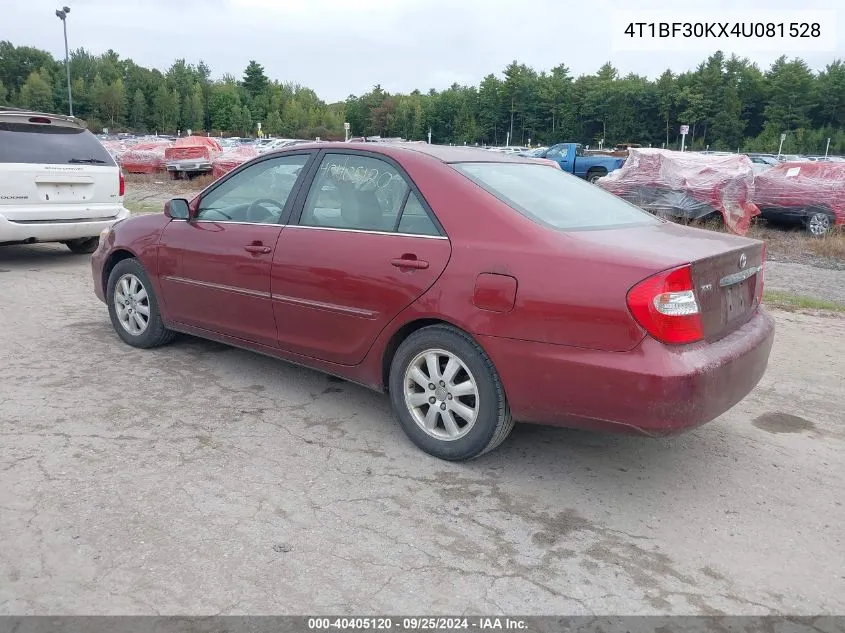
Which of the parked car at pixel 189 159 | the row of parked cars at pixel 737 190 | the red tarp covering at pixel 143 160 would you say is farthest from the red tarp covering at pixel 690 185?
the red tarp covering at pixel 143 160

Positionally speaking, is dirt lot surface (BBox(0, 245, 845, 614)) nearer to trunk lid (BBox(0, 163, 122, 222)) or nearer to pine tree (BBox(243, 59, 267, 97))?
trunk lid (BBox(0, 163, 122, 222))

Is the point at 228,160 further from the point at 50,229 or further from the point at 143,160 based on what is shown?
the point at 50,229

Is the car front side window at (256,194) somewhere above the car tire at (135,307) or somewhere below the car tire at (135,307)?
above

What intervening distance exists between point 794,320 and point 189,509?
20.0ft

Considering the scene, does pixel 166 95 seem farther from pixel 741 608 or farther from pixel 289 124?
pixel 741 608

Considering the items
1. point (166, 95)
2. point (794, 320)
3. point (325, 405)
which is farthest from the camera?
point (166, 95)

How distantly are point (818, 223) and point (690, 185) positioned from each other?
7.83 ft

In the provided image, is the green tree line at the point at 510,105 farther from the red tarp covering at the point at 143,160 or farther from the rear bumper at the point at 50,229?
the rear bumper at the point at 50,229

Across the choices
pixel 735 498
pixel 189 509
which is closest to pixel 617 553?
pixel 735 498

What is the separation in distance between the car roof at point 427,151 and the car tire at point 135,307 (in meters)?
1.63

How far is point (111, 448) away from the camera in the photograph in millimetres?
3580

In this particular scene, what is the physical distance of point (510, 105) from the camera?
328ft

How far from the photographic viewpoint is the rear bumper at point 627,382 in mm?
2904

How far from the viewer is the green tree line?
80500 millimetres
